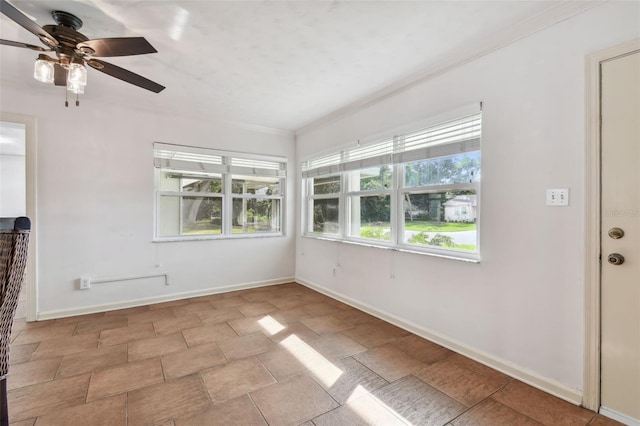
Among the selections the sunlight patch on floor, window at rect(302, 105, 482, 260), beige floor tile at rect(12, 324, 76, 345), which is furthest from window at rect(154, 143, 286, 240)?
the sunlight patch on floor

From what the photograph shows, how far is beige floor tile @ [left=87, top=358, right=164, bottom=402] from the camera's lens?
2.06 m

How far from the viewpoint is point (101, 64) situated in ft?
6.93

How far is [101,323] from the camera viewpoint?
330cm

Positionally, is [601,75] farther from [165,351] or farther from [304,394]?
[165,351]

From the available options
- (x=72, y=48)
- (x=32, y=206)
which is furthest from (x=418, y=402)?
(x=32, y=206)

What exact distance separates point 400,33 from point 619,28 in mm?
1286

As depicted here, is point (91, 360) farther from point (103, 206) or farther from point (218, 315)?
point (103, 206)

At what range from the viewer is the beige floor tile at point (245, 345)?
2.61 m

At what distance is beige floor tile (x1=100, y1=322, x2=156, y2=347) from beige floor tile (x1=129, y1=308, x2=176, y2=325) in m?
0.15

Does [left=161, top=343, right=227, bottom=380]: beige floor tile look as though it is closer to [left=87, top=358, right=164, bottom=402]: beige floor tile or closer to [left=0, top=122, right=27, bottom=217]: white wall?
[left=87, top=358, right=164, bottom=402]: beige floor tile

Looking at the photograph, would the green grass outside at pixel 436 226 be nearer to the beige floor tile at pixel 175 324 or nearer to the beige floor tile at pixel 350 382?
the beige floor tile at pixel 350 382

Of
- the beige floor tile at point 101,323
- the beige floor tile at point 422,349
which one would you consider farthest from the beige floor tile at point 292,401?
the beige floor tile at point 101,323

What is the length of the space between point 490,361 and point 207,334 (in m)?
2.55

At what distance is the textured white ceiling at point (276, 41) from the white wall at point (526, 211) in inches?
10.9
